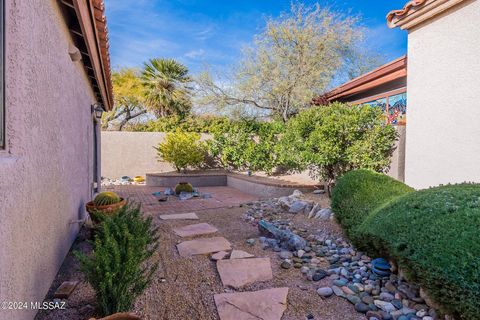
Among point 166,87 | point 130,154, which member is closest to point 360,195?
point 130,154

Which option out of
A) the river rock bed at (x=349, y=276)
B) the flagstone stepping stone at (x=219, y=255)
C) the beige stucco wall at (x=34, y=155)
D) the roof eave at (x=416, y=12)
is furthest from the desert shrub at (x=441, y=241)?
the roof eave at (x=416, y=12)

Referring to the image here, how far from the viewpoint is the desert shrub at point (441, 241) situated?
2.23 metres

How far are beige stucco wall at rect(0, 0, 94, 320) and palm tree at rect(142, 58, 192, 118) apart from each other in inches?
703

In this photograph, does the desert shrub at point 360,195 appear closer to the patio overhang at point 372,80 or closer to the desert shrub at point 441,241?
the desert shrub at point 441,241

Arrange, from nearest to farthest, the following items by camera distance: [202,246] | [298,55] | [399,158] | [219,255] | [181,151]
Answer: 1. [219,255]
2. [202,246]
3. [399,158]
4. [181,151]
5. [298,55]

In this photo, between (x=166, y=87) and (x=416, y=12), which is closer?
(x=416, y=12)

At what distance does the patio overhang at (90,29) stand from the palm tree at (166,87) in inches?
612

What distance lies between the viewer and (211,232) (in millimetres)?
5566

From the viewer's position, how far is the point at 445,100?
564 cm

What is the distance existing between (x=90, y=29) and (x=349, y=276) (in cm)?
470

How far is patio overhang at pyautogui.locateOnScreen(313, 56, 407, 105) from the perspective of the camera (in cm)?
819

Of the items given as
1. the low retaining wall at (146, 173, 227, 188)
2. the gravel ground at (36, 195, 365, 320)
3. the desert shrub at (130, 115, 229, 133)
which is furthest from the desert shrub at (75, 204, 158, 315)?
the desert shrub at (130, 115, 229, 133)

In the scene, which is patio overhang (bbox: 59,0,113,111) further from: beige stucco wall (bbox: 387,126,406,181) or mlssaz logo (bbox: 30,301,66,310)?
beige stucco wall (bbox: 387,126,406,181)

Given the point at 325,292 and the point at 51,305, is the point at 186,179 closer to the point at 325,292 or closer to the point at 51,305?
the point at 51,305
